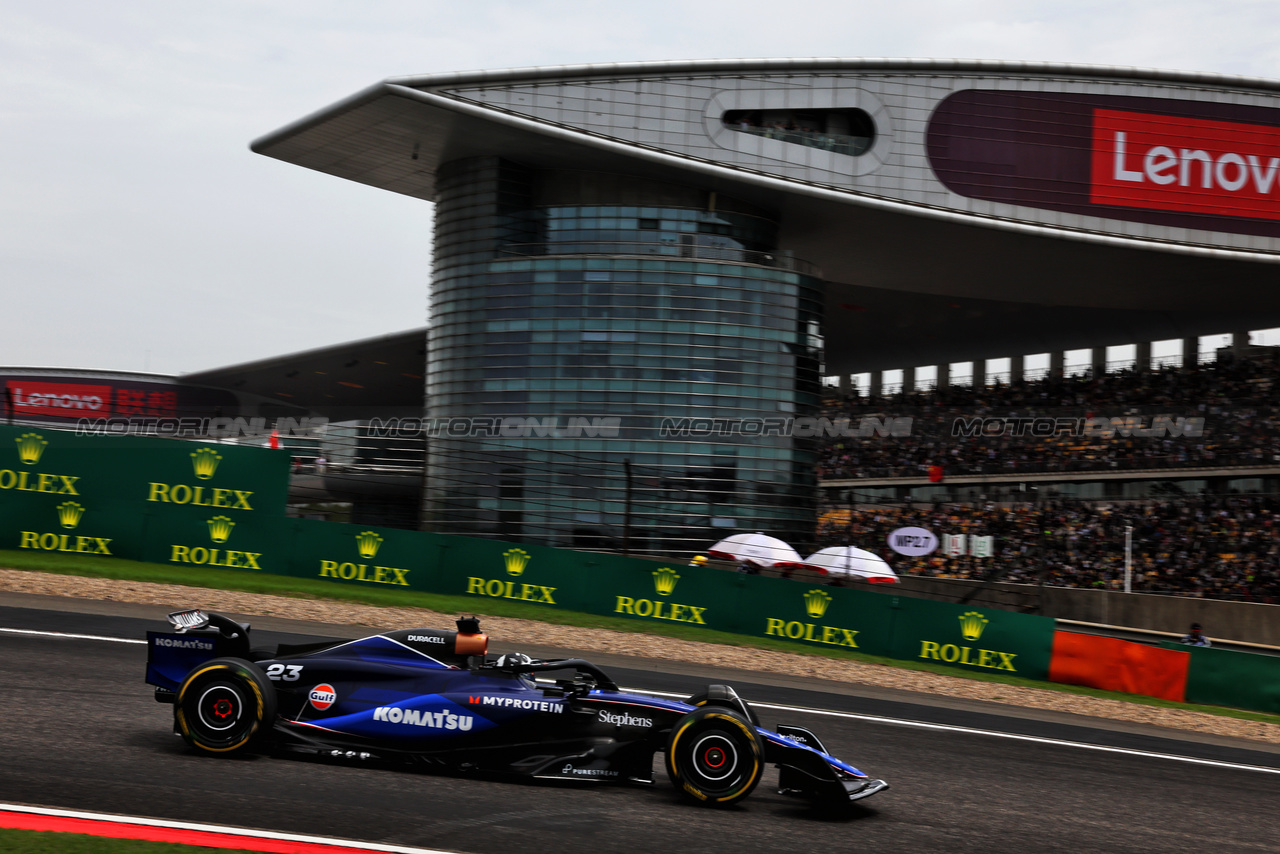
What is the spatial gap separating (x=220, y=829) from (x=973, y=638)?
14296mm

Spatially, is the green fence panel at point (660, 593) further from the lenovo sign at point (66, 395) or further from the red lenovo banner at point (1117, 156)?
the lenovo sign at point (66, 395)

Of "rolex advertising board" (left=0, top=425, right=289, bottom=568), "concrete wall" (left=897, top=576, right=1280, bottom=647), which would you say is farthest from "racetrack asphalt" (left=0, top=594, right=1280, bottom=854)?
"concrete wall" (left=897, top=576, right=1280, bottom=647)

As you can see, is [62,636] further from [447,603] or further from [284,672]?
[447,603]

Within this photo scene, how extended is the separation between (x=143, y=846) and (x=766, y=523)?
82.2ft

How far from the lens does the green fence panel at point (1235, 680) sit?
15.7 meters

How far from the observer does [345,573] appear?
57.0 feet

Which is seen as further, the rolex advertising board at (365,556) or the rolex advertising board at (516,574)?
the rolex advertising board at (516,574)

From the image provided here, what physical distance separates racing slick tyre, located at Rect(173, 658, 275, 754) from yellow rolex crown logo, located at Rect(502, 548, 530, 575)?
11379 millimetres

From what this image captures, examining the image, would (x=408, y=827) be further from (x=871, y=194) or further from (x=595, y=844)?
(x=871, y=194)

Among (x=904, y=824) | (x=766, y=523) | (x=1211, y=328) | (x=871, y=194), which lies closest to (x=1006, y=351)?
(x=1211, y=328)

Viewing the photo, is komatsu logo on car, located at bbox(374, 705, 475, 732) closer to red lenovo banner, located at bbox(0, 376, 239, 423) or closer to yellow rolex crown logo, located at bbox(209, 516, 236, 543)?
yellow rolex crown logo, located at bbox(209, 516, 236, 543)

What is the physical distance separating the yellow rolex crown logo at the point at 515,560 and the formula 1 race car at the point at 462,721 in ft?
36.3

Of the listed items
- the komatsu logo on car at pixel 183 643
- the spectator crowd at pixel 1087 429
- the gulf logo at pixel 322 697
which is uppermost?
the spectator crowd at pixel 1087 429

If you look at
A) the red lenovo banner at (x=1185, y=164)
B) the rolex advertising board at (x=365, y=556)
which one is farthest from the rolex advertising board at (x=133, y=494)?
the red lenovo banner at (x=1185, y=164)
